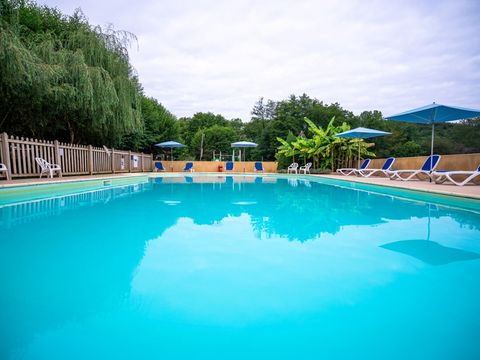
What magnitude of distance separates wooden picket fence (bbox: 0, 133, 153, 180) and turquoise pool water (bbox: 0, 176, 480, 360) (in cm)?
591

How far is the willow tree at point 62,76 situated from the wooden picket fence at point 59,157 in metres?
1.24

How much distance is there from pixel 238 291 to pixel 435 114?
10202 millimetres

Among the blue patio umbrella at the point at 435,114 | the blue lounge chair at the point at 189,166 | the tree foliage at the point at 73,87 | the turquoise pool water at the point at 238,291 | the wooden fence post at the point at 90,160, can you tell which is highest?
the tree foliage at the point at 73,87

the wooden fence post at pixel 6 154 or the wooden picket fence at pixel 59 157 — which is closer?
the wooden fence post at pixel 6 154

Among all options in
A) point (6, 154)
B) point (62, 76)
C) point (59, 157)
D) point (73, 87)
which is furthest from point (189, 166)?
point (6, 154)

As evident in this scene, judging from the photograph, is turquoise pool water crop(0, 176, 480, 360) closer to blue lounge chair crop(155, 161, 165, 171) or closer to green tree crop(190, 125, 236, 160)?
blue lounge chair crop(155, 161, 165, 171)

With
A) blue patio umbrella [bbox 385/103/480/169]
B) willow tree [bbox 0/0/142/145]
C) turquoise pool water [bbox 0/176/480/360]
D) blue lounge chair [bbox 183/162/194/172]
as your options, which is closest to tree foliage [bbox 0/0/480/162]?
willow tree [bbox 0/0/142/145]

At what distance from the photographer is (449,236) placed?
3697mm

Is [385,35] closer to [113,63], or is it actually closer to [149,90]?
[113,63]

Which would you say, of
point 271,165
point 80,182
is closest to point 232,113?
point 271,165

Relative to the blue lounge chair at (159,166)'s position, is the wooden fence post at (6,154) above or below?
above

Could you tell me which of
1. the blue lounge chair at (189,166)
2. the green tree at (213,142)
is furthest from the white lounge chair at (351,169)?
the green tree at (213,142)

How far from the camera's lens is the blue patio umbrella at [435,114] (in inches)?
335

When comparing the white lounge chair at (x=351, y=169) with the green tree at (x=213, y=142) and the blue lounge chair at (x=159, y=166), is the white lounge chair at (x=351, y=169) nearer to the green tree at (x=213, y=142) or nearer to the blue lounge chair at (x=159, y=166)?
the blue lounge chair at (x=159, y=166)
